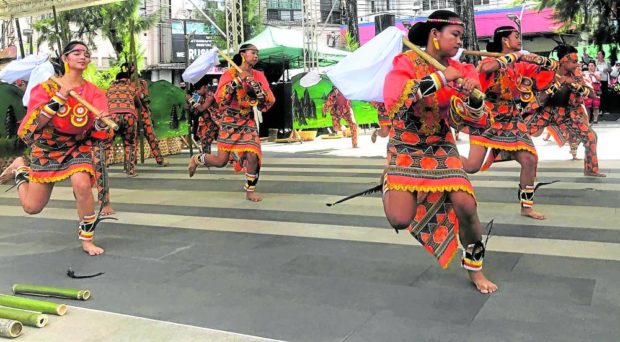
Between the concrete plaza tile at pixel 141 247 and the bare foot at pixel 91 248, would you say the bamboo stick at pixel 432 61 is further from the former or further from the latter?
the bare foot at pixel 91 248

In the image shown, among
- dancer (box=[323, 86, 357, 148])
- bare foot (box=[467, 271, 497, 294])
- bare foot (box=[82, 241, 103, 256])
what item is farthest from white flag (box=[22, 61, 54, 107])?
dancer (box=[323, 86, 357, 148])

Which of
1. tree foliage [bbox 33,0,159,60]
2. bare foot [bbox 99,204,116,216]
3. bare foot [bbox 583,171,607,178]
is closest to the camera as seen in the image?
bare foot [bbox 99,204,116,216]

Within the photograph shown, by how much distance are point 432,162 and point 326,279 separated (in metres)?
1.11

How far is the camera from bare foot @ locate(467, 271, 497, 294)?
153 inches

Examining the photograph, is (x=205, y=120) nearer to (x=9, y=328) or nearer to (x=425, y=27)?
(x=425, y=27)

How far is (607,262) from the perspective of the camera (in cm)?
446

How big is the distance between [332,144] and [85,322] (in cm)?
1235

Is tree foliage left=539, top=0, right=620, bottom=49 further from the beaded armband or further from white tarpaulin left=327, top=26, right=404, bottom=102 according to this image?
the beaded armband

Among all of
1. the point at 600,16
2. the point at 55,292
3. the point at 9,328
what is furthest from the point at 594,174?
the point at 9,328

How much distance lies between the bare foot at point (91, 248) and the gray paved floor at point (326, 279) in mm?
73

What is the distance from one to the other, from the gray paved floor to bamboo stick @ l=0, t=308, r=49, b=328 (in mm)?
418

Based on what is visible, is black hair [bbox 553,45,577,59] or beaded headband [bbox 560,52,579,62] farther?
beaded headband [bbox 560,52,579,62]

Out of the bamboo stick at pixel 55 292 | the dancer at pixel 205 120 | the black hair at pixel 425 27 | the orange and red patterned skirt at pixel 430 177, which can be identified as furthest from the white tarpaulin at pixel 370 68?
the dancer at pixel 205 120

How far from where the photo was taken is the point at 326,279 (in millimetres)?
4324
